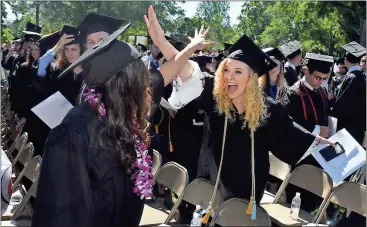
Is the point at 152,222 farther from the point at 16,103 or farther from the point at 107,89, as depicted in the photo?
the point at 16,103

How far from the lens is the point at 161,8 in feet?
60.5

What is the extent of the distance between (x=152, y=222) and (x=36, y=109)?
1201mm

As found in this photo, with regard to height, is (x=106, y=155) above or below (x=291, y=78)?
above

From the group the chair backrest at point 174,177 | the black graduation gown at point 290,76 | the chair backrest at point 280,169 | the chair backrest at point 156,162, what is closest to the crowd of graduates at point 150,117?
the chair backrest at point 174,177

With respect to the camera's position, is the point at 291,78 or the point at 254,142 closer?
the point at 254,142

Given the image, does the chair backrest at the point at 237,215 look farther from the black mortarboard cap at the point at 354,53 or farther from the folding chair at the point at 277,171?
the black mortarboard cap at the point at 354,53

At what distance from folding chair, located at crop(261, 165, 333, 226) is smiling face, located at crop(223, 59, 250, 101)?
102 centimetres

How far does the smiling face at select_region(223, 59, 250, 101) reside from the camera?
3.19 meters

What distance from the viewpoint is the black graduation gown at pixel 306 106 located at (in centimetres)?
491

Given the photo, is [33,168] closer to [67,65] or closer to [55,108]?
[55,108]

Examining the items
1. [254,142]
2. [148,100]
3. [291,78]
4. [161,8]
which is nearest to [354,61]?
[291,78]

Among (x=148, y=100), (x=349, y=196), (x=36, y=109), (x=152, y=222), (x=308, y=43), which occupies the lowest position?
(x=308, y=43)

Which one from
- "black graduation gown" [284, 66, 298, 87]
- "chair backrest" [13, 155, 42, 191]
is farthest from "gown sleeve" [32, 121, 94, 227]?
"black graduation gown" [284, 66, 298, 87]

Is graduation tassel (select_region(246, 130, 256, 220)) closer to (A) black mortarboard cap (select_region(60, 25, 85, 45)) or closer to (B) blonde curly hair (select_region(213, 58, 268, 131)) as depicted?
(B) blonde curly hair (select_region(213, 58, 268, 131))
